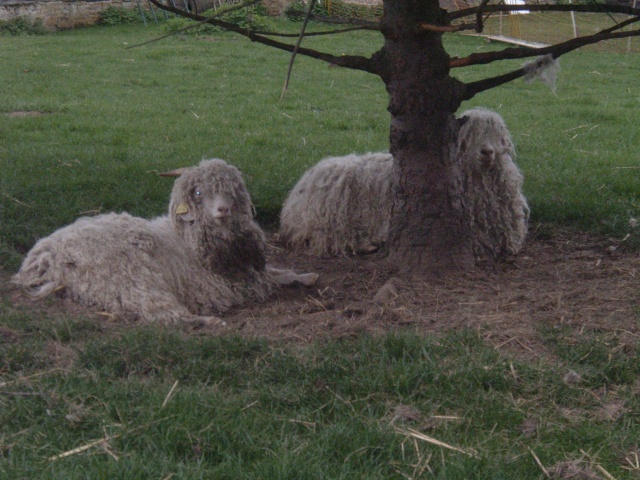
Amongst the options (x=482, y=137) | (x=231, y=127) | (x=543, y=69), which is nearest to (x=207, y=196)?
(x=482, y=137)

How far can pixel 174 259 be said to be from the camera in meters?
5.82

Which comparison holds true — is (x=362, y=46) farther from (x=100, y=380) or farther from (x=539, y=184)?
(x=100, y=380)

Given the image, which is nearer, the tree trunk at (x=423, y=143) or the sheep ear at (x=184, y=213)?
the tree trunk at (x=423, y=143)

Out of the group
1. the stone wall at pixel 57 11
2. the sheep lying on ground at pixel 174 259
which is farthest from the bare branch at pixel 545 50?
the stone wall at pixel 57 11

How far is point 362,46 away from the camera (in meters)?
20.0

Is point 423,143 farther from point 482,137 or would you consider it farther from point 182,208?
point 182,208

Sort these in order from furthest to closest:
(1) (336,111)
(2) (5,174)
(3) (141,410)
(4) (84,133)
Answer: (1) (336,111)
(4) (84,133)
(2) (5,174)
(3) (141,410)

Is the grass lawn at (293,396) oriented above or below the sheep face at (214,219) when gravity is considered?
below

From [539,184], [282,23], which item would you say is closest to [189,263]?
[539,184]

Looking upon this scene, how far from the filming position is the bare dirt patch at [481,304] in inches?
185

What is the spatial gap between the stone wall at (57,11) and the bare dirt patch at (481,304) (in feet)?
65.7

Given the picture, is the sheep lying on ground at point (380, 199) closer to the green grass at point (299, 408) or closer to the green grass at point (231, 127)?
the green grass at point (231, 127)

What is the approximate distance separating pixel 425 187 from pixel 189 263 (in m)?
1.70

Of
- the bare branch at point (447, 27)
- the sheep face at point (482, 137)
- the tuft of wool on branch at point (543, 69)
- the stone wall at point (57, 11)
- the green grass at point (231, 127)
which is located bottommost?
the green grass at point (231, 127)
